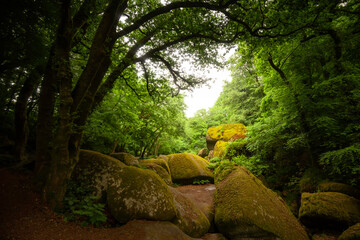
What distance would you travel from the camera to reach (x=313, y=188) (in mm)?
5973

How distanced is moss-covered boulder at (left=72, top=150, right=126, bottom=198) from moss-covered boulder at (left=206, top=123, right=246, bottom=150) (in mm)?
11172

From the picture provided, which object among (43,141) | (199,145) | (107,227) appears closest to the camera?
(107,227)

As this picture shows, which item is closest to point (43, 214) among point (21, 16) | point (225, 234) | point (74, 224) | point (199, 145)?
point (74, 224)

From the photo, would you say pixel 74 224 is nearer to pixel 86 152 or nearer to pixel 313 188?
pixel 86 152

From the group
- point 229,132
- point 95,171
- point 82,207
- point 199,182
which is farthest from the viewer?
point 229,132

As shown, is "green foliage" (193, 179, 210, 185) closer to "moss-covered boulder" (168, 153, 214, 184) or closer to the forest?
"moss-covered boulder" (168, 153, 214, 184)

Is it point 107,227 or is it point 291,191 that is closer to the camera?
point 107,227

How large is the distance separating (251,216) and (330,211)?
9.16 ft

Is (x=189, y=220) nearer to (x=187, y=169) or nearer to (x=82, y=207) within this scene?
(x=82, y=207)

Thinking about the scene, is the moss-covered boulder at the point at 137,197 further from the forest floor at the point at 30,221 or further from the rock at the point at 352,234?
the rock at the point at 352,234

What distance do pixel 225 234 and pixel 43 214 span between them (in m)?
4.56

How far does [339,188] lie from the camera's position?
5.32 meters

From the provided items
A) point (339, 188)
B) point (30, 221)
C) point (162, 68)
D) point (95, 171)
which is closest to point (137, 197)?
point (95, 171)

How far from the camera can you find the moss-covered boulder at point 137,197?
3492mm
